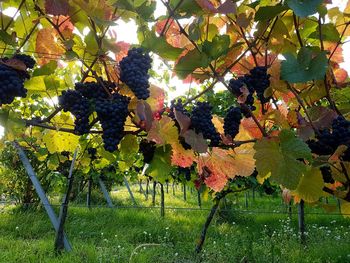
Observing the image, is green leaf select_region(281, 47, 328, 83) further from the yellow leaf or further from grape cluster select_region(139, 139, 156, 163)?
the yellow leaf

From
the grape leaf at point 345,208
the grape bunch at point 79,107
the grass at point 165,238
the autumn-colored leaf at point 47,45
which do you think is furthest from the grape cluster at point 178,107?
the grass at point 165,238

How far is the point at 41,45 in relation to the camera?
1.28 meters

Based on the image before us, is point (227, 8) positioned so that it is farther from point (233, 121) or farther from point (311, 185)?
point (311, 185)

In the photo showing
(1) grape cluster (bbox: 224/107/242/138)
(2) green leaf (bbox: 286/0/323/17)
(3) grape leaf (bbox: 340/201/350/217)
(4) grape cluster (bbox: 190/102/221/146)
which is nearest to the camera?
(2) green leaf (bbox: 286/0/323/17)

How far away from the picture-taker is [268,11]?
3.62 ft

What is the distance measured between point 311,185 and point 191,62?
56 centimetres

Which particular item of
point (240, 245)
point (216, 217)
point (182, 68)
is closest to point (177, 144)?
point (182, 68)

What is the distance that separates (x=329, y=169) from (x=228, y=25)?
614 mm

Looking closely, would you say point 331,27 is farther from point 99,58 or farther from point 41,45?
point 41,45

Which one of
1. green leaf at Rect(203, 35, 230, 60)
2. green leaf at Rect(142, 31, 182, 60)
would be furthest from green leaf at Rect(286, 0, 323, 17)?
green leaf at Rect(142, 31, 182, 60)

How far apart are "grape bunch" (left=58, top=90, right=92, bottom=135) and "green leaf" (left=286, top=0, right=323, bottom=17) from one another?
624 millimetres

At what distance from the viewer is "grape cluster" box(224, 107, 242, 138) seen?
4.09 ft

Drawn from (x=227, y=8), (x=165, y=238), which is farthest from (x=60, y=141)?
(x=165, y=238)

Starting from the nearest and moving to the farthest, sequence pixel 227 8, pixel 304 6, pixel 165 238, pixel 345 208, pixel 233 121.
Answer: pixel 304 6 < pixel 227 8 < pixel 233 121 < pixel 345 208 < pixel 165 238
